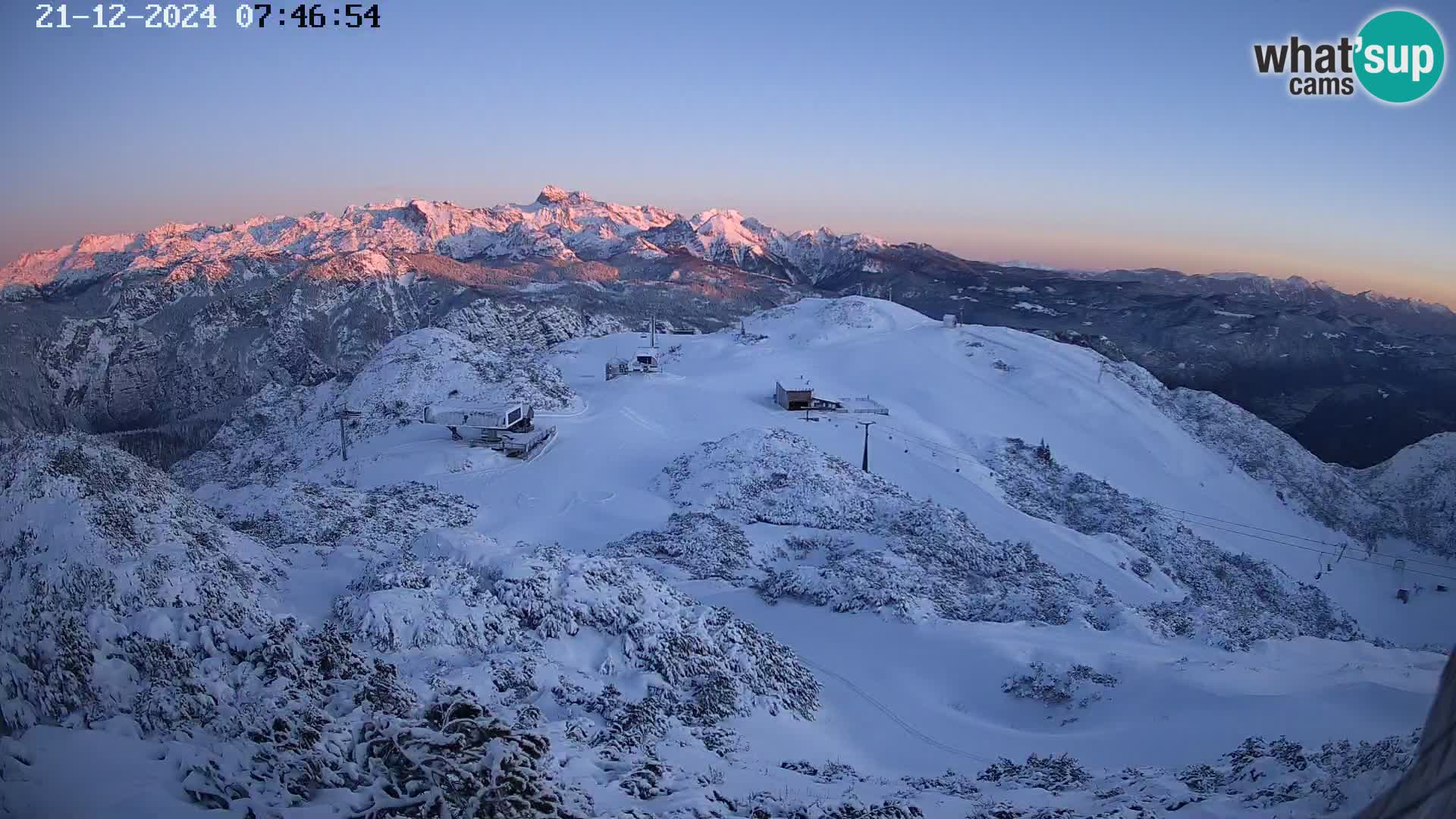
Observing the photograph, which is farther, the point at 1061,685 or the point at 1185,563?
the point at 1185,563

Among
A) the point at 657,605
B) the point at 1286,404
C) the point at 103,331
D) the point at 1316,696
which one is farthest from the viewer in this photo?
the point at 1286,404

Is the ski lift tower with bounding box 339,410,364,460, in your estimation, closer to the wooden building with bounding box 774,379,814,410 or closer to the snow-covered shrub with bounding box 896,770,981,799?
the wooden building with bounding box 774,379,814,410

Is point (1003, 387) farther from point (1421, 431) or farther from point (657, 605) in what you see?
point (1421, 431)

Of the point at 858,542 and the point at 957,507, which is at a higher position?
the point at 858,542

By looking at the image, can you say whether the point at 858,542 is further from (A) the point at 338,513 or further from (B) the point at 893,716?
(A) the point at 338,513

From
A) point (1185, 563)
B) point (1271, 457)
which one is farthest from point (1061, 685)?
point (1271, 457)

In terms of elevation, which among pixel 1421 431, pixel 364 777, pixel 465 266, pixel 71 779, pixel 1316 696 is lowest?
pixel 1421 431

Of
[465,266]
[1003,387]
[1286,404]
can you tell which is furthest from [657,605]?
[465,266]
